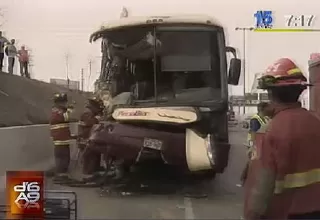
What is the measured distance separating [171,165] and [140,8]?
2073 millimetres

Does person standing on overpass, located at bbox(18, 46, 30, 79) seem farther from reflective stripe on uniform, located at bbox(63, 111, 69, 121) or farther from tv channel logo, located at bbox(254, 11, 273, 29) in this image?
tv channel logo, located at bbox(254, 11, 273, 29)

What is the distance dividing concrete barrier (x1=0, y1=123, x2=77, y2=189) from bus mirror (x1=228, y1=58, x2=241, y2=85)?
1644 mm

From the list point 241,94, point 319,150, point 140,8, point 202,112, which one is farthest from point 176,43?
point 319,150

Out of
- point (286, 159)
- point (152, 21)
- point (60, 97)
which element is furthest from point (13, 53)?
point (286, 159)

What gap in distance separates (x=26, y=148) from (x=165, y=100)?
142 centimetres

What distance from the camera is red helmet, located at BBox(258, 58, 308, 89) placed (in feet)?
7.52

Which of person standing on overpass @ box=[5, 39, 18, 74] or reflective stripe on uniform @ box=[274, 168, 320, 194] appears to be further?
person standing on overpass @ box=[5, 39, 18, 74]

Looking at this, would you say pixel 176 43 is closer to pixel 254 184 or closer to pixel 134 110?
pixel 134 110

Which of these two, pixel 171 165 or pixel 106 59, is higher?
pixel 106 59

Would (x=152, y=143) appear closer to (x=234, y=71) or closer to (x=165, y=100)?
(x=165, y=100)

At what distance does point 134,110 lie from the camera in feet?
18.7

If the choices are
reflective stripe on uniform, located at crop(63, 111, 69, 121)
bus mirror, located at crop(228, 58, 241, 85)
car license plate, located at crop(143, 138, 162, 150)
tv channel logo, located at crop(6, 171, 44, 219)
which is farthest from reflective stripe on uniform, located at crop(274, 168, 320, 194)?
reflective stripe on uniform, located at crop(63, 111, 69, 121)

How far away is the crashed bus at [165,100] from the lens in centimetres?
564

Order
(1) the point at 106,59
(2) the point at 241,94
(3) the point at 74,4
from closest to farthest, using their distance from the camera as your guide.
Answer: (3) the point at 74,4 → (2) the point at 241,94 → (1) the point at 106,59
